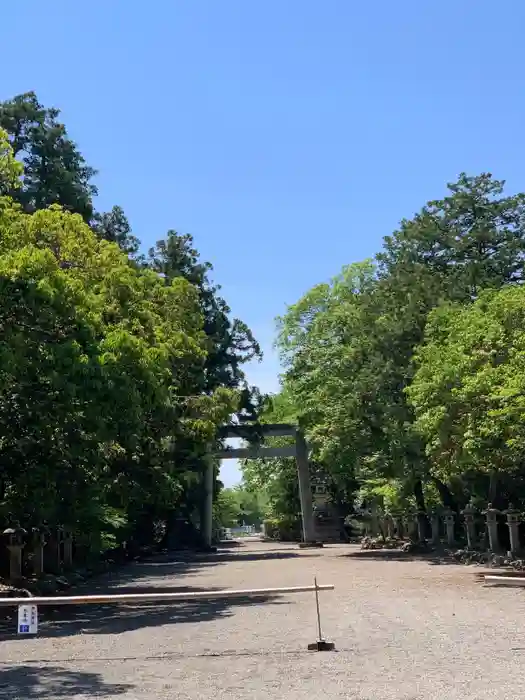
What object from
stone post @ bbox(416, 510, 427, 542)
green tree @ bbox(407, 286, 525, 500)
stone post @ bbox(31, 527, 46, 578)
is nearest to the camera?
green tree @ bbox(407, 286, 525, 500)

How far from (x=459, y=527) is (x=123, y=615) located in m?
22.5

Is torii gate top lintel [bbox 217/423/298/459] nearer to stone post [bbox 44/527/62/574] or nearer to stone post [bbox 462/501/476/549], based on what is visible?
stone post [bbox 462/501/476/549]

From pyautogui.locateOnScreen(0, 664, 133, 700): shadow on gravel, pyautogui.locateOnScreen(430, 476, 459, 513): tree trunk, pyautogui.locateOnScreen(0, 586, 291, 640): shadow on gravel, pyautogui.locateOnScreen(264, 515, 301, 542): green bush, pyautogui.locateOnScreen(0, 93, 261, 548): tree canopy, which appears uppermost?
pyautogui.locateOnScreen(0, 93, 261, 548): tree canopy

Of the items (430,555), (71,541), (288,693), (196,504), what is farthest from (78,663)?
(196,504)

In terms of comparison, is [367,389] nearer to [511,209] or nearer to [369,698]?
[511,209]

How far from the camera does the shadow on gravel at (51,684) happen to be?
7.03 meters

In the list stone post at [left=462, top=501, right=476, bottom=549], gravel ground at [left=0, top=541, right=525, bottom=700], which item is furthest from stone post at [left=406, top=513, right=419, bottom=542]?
gravel ground at [left=0, top=541, right=525, bottom=700]

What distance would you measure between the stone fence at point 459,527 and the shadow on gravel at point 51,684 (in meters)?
18.4

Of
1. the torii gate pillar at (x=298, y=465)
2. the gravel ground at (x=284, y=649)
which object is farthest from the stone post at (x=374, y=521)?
the gravel ground at (x=284, y=649)

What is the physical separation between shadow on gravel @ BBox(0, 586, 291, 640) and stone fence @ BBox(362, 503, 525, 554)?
11.1m

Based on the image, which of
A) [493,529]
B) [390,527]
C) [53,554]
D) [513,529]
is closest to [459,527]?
[493,529]

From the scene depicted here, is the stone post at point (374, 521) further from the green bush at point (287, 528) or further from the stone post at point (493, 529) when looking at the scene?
the stone post at point (493, 529)

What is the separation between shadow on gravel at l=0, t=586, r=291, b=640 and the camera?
1220 cm

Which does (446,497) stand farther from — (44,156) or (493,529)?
(44,156)
